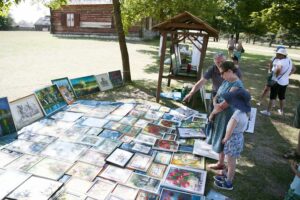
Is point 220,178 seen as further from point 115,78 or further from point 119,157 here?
point 115,78

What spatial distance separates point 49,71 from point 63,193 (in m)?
8.50

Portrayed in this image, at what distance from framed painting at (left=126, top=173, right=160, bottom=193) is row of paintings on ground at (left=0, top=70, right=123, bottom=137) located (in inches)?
121

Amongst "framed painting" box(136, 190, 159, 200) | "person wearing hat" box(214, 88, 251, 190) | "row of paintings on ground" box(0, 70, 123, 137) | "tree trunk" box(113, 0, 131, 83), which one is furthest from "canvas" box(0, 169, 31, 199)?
"tree trunk" box(113, 0, 131, 83)

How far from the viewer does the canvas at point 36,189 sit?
3.50 metres

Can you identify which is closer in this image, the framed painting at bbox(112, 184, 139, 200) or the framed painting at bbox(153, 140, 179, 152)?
the framed painting at bbox(112, 184, 139, 200)

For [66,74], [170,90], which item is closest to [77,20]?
[66,74]

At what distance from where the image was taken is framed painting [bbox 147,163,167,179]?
423 cm

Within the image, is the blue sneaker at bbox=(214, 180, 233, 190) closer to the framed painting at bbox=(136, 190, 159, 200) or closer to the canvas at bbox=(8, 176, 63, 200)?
the framed painting at bbox=(136, 190, 159, 200)

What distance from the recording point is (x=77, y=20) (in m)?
29.9

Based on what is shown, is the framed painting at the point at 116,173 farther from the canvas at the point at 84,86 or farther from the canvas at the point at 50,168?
the canvas at the point at 84,86

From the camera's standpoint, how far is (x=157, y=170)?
4.36 metres

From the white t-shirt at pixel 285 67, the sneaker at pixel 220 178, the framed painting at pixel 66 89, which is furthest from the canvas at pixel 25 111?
the white t-shirt at pixel 285 67

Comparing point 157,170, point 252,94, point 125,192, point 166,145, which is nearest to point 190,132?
point 166,145

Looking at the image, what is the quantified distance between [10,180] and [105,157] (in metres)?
1.59
